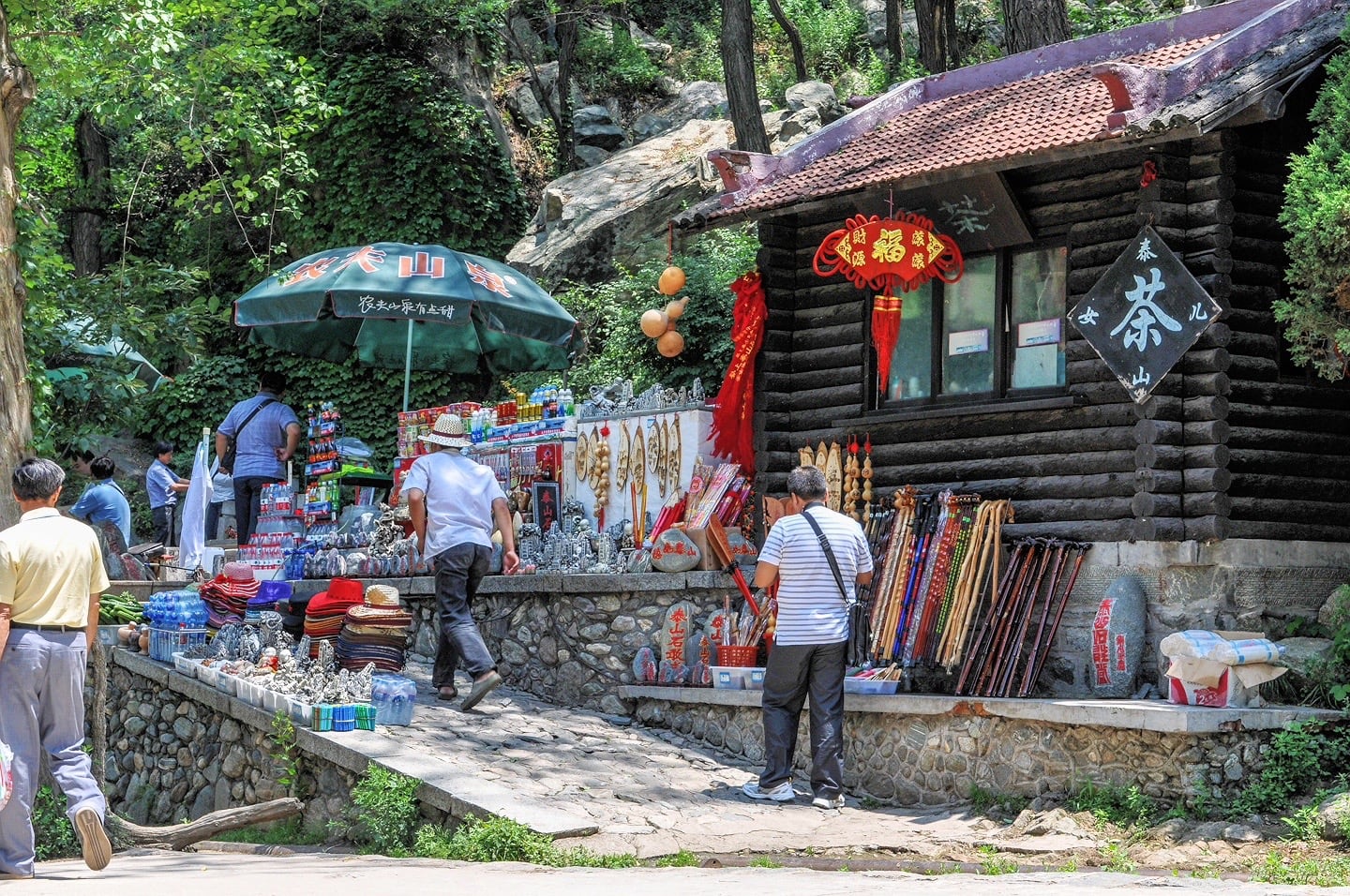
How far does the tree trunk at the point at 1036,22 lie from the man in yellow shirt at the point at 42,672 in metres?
11.5

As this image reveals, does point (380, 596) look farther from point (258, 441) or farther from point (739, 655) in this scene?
point (258, 441)

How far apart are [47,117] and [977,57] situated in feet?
51.0

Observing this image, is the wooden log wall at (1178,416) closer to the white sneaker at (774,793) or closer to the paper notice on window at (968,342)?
the paper notice on window at (968,342)

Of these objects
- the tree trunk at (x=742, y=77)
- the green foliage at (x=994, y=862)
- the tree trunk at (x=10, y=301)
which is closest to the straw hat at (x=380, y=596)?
the tree trunk at (x=10, y=301)

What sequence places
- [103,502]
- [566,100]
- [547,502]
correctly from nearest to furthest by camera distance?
1. [547,502]
2. [103,502]
3. [566,100]

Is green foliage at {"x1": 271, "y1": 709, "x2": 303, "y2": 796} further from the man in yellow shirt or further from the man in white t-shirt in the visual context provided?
the man in yellow shirt

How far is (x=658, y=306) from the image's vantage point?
58.4ft

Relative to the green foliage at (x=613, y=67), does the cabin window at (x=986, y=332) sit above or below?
below

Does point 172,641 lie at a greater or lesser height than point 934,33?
lesser

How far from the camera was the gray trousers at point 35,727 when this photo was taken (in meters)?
7.37

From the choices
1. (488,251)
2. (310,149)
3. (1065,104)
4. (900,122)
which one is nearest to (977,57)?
(488,251)

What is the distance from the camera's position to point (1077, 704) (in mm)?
9133

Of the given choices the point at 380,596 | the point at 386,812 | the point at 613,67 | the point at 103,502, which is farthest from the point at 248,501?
the point at 613,67

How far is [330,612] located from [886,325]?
468 cm
